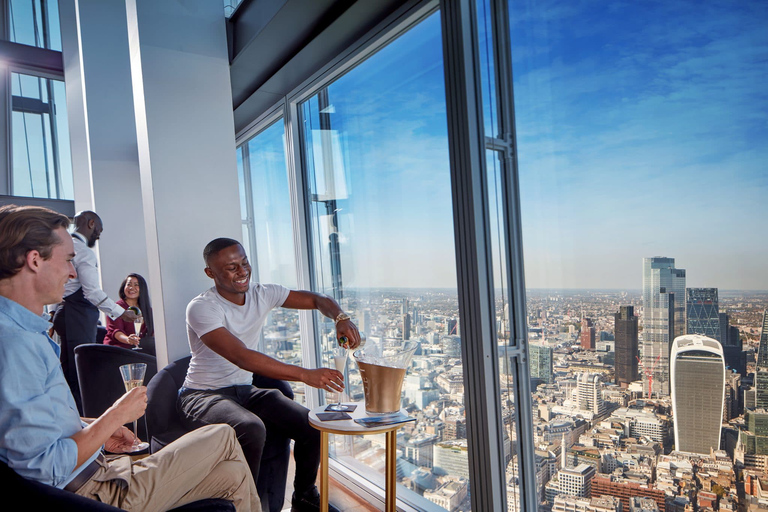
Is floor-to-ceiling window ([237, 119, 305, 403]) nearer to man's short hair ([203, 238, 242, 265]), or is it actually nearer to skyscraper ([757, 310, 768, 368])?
man's short hair ([203, 238, 242, 265])

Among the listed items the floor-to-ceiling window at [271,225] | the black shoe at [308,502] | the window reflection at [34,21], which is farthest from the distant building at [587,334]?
the window reflection at [34,21]

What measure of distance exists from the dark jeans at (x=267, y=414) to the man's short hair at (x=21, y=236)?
1.12m

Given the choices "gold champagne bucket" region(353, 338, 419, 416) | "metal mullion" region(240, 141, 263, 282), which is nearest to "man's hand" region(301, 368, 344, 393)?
"gold champagne bucket" region(353, 338, 419, 416)

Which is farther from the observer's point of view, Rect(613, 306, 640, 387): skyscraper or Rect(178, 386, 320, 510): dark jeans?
Rect(178, 386, 320, 510): dark jeans

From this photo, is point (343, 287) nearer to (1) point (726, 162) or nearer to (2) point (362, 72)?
(2) point (362, 72)

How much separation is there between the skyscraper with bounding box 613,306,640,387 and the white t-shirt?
1.67 m

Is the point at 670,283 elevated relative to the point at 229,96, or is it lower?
lower

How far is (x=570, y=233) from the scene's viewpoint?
1.95 meters

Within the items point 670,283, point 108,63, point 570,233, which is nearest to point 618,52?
point 570,233

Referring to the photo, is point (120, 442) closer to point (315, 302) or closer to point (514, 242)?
point (315, 302)

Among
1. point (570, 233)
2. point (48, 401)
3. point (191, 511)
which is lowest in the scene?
point (191, 511)

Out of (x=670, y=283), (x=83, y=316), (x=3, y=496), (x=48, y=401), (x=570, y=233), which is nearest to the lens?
(x=3, y=496)

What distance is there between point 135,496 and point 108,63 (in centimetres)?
502

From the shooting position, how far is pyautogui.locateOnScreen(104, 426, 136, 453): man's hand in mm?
1740
